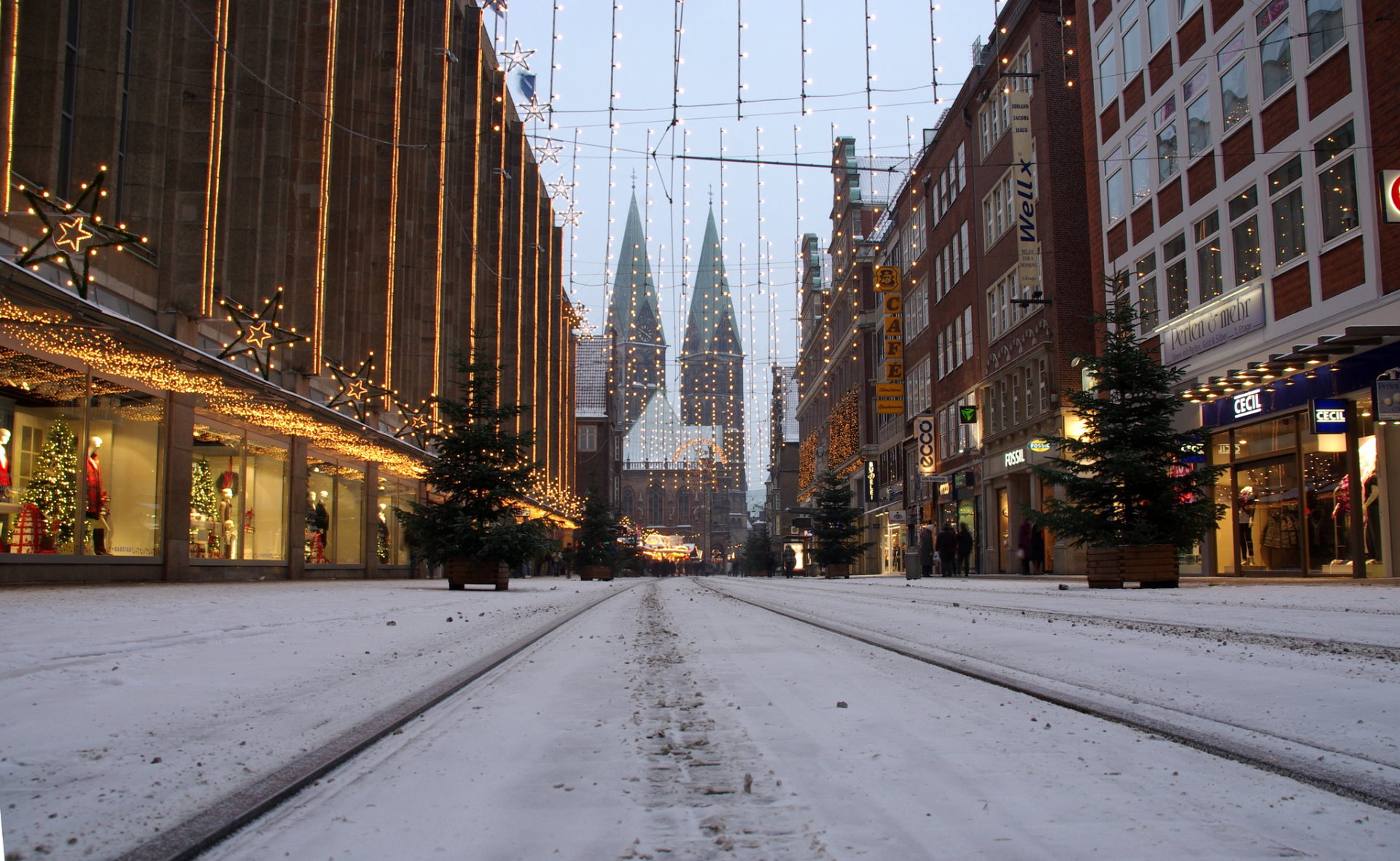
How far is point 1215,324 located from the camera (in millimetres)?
21734

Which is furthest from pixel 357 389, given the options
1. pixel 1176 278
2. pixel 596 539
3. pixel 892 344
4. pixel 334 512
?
pixel 892 344

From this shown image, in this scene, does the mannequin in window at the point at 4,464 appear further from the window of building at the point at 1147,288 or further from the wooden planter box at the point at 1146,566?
the window of building at the point at 1147,288

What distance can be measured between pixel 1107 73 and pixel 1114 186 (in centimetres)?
306

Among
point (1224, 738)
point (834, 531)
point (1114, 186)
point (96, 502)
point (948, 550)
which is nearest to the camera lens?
point (1224, 738)

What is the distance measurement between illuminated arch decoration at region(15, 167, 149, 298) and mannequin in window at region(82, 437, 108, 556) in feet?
10.1

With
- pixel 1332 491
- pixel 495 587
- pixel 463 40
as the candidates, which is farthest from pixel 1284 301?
pixel 463 40

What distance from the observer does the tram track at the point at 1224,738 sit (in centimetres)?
243

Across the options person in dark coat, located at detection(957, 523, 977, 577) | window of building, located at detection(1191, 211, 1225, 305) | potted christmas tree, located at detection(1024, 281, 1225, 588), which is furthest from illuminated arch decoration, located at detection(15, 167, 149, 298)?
person in dark coat, located at detection(957, 523, 977, 577)

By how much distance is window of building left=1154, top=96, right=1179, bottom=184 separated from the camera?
23.8 metres

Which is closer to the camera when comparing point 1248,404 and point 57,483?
point 57,483

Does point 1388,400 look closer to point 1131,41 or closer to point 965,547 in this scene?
point 1131,41

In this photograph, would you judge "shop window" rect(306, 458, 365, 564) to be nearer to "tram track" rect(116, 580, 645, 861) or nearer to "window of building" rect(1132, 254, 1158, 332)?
"window of building" rect(1132, 254, 1158, 332)

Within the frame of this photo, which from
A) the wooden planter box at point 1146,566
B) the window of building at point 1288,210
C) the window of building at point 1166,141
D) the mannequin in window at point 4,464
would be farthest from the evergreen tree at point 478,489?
the window of building at point 1166,141

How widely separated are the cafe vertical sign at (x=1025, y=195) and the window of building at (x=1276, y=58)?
42.0 feet
